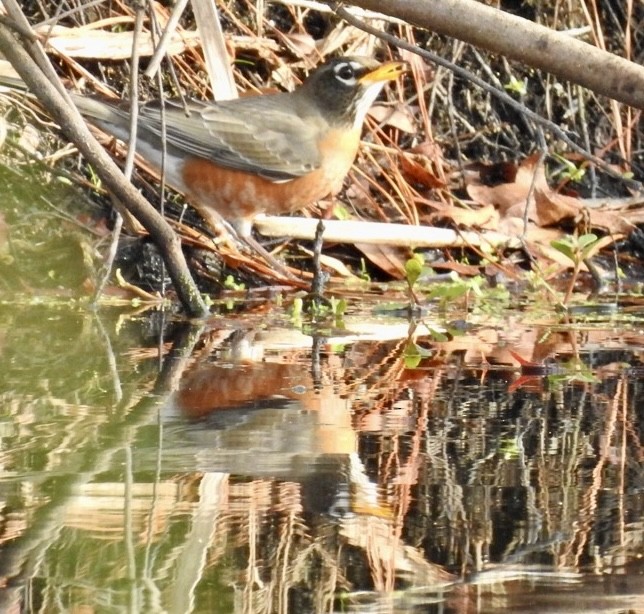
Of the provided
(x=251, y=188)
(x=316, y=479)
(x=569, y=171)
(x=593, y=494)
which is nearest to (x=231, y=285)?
(x=251, y=188)

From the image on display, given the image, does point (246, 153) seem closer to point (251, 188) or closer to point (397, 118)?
point (251, 188)

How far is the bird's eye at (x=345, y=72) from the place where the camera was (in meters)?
5.37

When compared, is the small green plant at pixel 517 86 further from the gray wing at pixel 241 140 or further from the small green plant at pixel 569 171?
the gray wing at pixel 241 140

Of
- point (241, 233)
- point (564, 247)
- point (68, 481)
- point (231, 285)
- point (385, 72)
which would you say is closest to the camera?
point (68, 481)

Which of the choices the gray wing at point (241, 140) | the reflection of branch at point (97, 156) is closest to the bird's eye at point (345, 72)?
the gray wing at point (241, 140)

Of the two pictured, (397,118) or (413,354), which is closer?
(413,354)

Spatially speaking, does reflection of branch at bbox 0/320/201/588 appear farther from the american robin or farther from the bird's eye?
the bird's eye

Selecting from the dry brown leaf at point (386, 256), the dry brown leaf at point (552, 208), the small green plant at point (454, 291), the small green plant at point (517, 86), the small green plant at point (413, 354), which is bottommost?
the small green plant at point (413, 354)

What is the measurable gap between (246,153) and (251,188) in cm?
21

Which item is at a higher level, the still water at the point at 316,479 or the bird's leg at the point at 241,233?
the bird's leg at the point at 241,233

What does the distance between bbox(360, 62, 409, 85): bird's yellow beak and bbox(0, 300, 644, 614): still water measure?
7.34 feet

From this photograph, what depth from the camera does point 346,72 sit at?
17.7ft

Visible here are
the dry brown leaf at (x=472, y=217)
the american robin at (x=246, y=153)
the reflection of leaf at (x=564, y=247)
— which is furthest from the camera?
the dry brown leaf at (x=472, y=217)

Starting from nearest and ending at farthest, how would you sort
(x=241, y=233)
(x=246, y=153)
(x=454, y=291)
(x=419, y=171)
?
1. (x=454, y=291)
2. (x=241, y=233)
3. (x=246, y=153)
4. (x=419, y=171)
